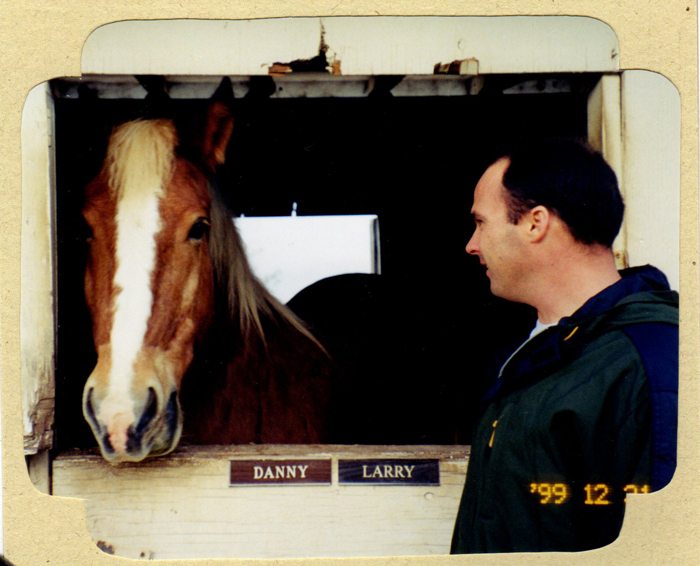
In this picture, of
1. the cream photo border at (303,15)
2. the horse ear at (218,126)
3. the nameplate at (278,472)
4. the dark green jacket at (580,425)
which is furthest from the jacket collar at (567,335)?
the horse ear at (218,126)

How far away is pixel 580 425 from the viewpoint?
1.61 meters

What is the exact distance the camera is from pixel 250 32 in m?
1.75

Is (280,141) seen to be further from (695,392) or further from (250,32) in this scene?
(695,392)

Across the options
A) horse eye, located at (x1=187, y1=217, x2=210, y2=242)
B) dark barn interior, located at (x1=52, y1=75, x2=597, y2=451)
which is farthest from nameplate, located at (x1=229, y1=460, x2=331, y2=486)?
horse eye, located at (x1=187, y1=217, x2=210, y2=242)

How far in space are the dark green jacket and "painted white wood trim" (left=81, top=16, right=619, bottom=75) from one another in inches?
21.6

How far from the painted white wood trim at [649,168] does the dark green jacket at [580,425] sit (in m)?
0.09

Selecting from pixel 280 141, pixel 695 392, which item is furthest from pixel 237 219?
pixel 695 392

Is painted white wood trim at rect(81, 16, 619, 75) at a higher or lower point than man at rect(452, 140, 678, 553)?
higher

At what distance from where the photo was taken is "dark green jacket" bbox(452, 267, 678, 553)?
162cm

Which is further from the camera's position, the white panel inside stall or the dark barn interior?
the white panel inside stall

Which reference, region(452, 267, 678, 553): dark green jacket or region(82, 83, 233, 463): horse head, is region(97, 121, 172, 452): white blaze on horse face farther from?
region(452, 267, 678, 553): dark green jacket

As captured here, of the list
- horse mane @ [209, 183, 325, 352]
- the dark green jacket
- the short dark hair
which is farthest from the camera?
horse mane @ [209, 183, 325, 352]

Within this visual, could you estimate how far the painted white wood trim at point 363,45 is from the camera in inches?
68.3

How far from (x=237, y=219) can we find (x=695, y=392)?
4.02 feet
